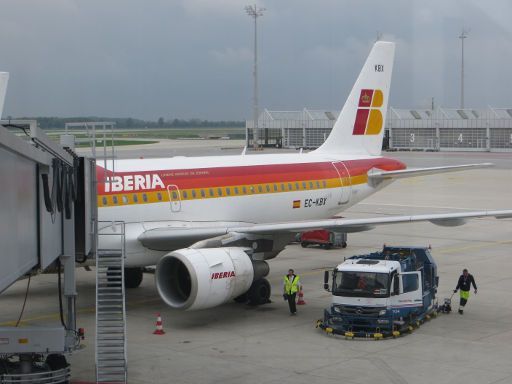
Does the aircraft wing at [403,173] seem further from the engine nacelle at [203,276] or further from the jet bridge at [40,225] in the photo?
the jet bridge at [40,225]

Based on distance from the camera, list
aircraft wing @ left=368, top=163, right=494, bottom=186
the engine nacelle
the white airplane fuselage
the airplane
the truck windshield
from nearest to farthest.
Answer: the truck windshield < the engine nacelle < the airplane < the white airplane fuselage < aircraft wing @ left=368, top=163, right=494, bottom=186

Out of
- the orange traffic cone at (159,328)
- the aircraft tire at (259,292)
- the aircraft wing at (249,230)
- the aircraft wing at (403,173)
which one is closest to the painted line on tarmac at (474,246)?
the aircraft wing at (403,173)

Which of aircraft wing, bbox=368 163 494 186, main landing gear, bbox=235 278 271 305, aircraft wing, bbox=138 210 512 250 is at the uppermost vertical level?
aircraft wing, bbox=368 163 494 186

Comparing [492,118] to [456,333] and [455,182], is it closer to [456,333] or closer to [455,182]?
[455,182]

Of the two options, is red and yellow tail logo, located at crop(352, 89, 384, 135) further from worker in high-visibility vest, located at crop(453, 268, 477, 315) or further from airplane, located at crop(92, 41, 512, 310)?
worker in high-visibility vest, located at crop(453, 268, 477, 315)

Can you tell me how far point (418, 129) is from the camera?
98.0 metres

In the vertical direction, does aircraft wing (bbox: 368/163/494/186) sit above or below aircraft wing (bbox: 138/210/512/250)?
above

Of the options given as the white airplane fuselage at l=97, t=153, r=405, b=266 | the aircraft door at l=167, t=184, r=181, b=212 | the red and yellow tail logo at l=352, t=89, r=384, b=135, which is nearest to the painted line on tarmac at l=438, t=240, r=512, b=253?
the white airplane fuselage at l=97, t=153, r=405, b=266

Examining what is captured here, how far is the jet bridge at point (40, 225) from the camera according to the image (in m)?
11.1

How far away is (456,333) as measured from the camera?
20.9 m

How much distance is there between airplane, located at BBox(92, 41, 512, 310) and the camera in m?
22.6

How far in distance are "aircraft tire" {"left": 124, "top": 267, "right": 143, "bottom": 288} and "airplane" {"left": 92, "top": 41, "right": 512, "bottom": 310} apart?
0.14ft

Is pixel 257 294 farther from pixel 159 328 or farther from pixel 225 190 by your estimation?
pixel 225 190

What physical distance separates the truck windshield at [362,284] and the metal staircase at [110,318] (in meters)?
5.22
